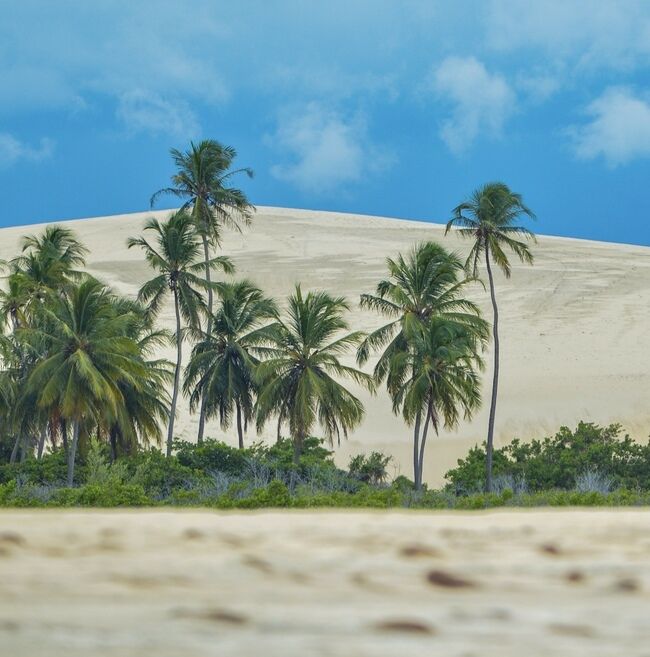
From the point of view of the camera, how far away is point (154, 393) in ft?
90.2

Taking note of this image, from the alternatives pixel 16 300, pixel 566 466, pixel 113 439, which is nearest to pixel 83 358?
pixel 113 439

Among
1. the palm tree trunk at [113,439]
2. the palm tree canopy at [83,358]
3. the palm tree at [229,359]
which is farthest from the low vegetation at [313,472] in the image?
the palm tree at [229,359]

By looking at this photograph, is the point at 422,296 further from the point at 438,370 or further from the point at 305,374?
the point at 305,374

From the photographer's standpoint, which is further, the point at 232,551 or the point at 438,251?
the point at 438,251

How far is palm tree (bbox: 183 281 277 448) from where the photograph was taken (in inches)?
1211

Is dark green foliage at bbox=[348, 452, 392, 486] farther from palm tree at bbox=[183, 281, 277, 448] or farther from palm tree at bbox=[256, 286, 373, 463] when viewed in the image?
palm tree at bbox=[183, 281, 277, 448]

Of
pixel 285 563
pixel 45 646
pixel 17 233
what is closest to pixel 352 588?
pixel 285 563

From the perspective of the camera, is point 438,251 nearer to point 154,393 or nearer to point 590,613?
point 154,393

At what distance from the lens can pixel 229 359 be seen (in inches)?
1225

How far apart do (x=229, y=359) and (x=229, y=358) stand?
1.3 inches

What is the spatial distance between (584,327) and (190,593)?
5637 centimetres

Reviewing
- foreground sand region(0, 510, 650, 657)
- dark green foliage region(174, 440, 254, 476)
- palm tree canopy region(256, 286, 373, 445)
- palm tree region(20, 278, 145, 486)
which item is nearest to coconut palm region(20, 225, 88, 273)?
palm tree region(20, 278, 145, 486)

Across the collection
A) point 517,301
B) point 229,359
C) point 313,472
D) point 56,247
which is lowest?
point 313,472

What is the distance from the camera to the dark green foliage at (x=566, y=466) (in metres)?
25.6
